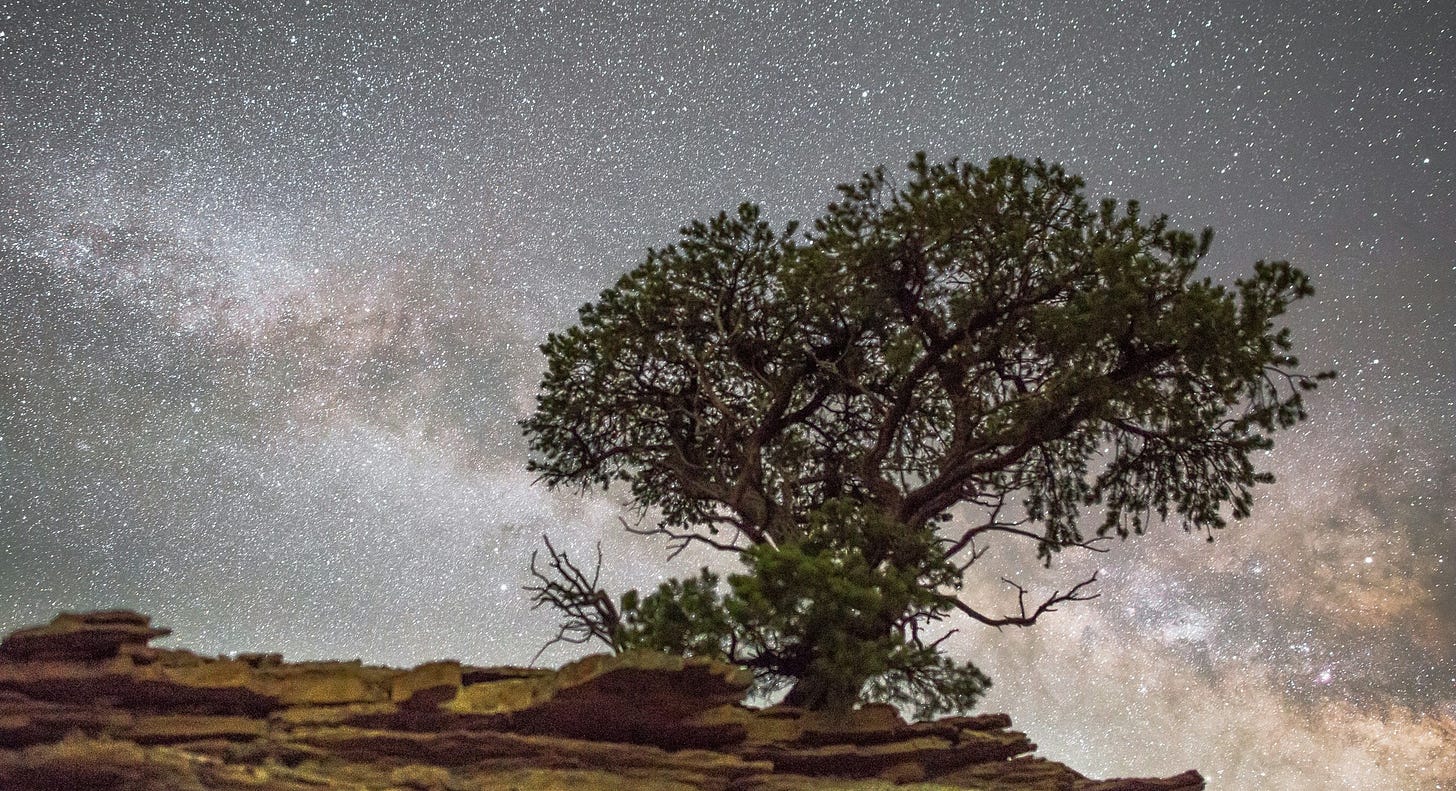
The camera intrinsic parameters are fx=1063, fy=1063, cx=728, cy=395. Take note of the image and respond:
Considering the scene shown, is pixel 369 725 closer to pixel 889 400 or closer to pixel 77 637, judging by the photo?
pixel 77 637

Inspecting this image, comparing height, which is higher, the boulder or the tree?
the tree

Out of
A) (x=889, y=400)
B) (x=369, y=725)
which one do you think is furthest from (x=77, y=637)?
(x=889, y=400)

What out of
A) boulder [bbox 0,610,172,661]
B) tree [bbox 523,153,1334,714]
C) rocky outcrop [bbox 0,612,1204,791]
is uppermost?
tree [bbox 523,153,1334,714]

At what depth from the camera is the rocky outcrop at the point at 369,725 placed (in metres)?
12.2

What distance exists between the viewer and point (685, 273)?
21.5m

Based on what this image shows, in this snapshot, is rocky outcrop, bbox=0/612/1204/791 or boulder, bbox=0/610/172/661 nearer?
rocky outcrop, bbox=0/612/1204/791

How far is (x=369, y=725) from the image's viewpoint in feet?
43.1

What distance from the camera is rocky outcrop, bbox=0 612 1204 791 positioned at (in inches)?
479

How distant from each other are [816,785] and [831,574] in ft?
9.69

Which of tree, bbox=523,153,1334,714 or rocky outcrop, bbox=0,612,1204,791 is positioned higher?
tree, bbox=523,153,1334,714

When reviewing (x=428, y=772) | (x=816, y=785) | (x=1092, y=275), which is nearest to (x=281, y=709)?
(x=428, y=772)

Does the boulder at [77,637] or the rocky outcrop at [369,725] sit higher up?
the boulder at [77,637]

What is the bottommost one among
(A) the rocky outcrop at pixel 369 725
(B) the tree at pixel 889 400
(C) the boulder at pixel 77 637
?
(A) the rocky outcrop at pixel 369 725

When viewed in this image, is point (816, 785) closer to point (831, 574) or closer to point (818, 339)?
point (831, 574)
